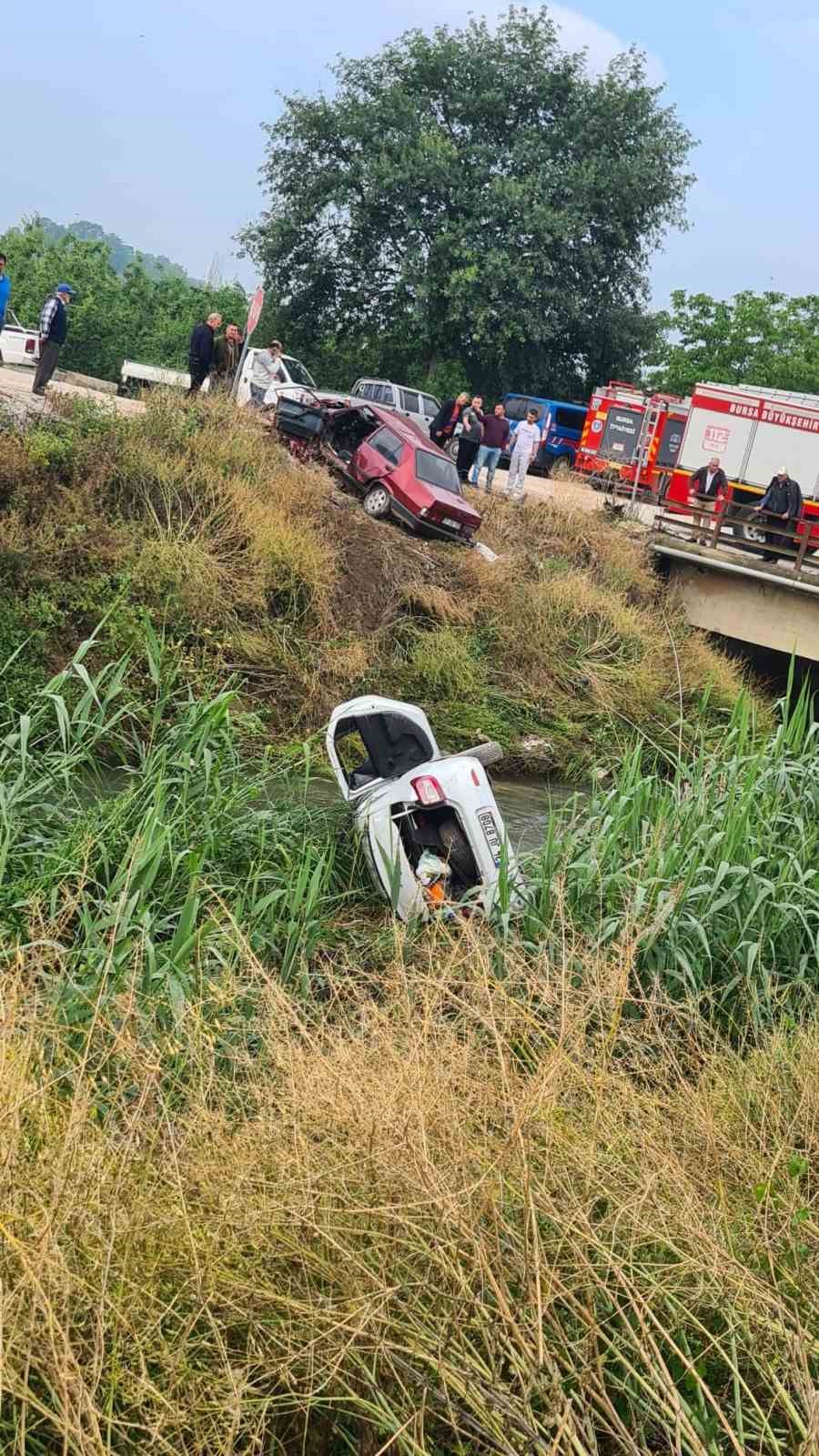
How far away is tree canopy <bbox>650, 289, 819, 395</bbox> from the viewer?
2270 inches

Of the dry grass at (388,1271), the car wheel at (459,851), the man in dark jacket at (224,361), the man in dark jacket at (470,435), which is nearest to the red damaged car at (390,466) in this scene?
the man in dark jacket at (224,361)

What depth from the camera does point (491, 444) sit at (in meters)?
24.9

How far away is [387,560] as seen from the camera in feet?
65.4

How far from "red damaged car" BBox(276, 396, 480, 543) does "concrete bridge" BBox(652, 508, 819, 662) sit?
5.26 m

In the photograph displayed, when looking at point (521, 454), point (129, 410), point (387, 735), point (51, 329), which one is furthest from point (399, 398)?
point (387, 735)

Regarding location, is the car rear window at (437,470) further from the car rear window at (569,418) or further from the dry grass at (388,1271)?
the car rear window at (569,418)

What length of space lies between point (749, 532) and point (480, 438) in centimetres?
614

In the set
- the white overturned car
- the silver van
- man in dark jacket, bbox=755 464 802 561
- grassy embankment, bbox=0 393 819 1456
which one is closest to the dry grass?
grassy embankment, bbox=0 393 819 1456

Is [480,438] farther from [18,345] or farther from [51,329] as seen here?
[18,345]

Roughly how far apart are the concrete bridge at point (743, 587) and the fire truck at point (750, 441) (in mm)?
2145

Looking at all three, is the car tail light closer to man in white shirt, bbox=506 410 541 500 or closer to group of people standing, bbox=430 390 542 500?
group of people standing, bbox=430 390 542 500

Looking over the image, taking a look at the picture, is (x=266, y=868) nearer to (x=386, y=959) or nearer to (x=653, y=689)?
(x=386, y=959)

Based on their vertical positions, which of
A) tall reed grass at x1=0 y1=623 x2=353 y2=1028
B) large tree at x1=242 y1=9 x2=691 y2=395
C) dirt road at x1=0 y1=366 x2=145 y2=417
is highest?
large tree at x1=242 y1=9 x2=691 y2=395

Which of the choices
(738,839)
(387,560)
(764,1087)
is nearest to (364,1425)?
(764,1087)
